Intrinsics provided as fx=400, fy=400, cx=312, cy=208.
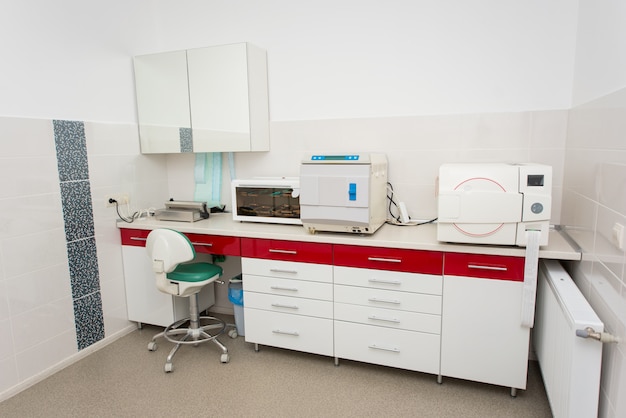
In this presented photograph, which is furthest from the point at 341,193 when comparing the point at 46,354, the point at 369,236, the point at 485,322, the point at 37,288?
the point at 46,354

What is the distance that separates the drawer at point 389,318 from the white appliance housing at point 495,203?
1.70ft

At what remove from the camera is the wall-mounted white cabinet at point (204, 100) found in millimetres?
2848

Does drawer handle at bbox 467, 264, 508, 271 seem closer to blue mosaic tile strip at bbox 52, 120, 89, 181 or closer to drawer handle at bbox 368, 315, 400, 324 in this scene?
drawer handle at bbox 368, 315, 400, 324

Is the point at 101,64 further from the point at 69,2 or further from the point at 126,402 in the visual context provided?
the point at 126,402

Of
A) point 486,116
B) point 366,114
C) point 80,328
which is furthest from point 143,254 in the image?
point 486,116

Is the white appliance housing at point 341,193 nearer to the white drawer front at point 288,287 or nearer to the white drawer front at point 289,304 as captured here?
the white drawer front at point 288,287

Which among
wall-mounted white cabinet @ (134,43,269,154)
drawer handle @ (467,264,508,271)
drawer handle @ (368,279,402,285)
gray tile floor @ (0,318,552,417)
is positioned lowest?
gray tile floor @ (0,318,552,417)

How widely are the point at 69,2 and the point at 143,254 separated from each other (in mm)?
1774

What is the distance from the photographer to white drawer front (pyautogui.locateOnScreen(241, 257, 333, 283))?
8.17 feet

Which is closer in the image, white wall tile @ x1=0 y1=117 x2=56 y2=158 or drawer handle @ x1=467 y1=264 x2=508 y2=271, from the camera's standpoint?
drawer handle @ x1=467 y1=264 x2=508 y2=271

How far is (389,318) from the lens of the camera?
7.77 feet

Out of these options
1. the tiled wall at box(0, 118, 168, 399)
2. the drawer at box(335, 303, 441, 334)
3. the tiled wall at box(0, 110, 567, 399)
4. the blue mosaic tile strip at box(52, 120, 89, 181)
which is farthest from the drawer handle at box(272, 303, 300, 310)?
the blue mosaic tile strip at box(52, 120, 89, 181)

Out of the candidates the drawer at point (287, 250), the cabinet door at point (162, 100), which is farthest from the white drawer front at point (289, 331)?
the cabinet door at point (162, 100)

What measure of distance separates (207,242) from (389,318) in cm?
133
